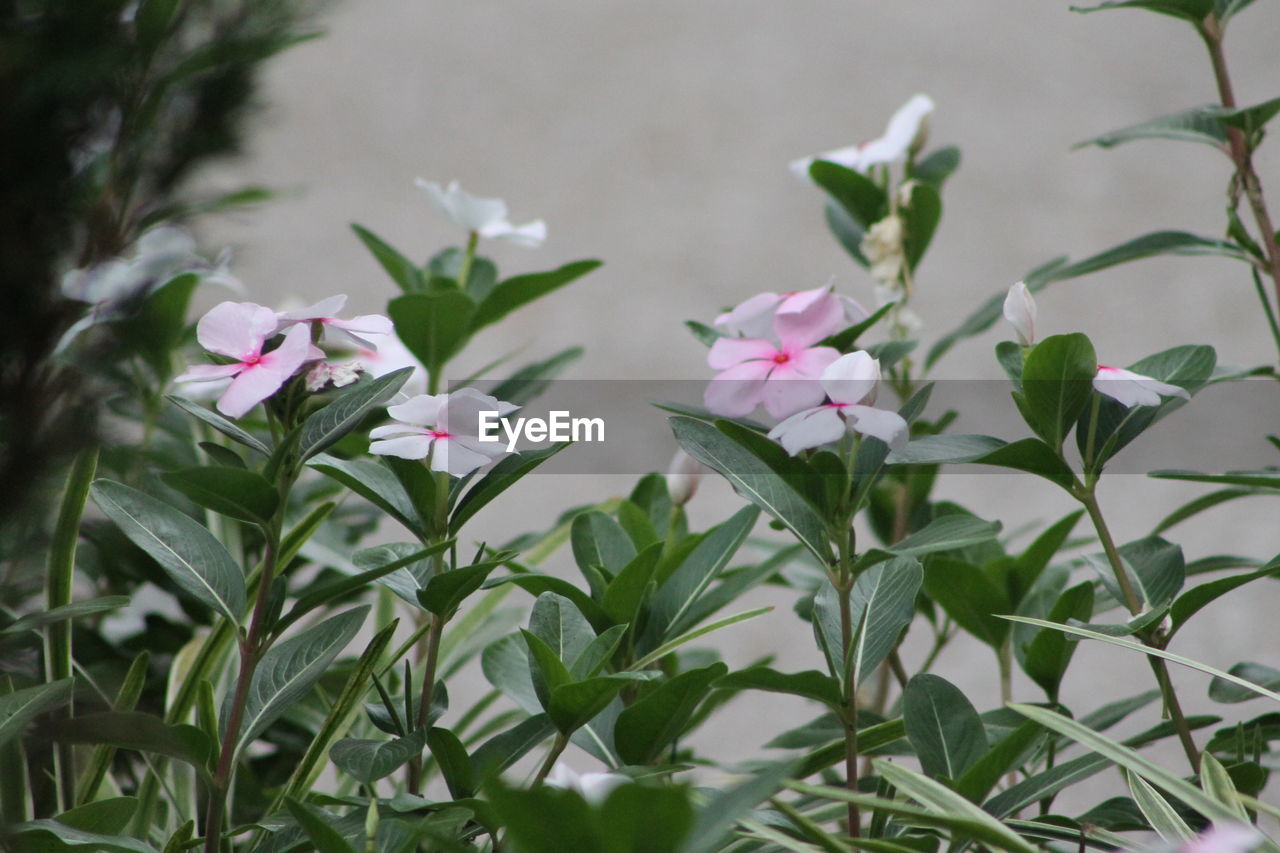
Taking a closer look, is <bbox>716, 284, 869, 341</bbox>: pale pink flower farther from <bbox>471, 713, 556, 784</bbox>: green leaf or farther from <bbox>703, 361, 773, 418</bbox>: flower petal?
<bbox>471, 713, 556, 784</bbox>: green leaf

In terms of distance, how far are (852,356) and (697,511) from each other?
1.78 m

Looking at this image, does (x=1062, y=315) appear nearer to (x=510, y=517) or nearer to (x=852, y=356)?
(x=510, y=517)

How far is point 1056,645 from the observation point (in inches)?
21.0

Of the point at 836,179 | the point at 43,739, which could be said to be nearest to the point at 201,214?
the point at 43,739

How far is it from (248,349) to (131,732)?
0.15m

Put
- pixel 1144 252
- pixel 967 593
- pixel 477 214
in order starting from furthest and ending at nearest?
pixel 477 214
pixel 1144 252
pixel 967 593

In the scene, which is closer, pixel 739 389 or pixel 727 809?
pixel 727 809

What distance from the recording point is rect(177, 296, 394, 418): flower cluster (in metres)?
0.41

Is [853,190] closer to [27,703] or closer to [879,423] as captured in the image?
[879,423]

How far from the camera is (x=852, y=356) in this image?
43 cm

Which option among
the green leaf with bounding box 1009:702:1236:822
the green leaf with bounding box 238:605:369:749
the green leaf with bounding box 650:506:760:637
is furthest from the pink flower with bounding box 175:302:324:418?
the green leaf with bounding box 1009:702:1236:822

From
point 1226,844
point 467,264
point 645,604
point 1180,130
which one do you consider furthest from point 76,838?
point 1180,130

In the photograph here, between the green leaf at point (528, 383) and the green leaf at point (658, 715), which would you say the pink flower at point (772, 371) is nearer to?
the green leaf at point (658, 715)

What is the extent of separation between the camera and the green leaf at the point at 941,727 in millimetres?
456
